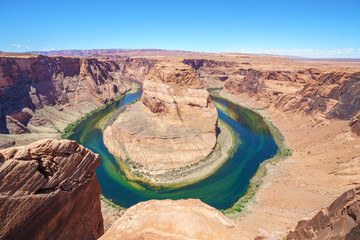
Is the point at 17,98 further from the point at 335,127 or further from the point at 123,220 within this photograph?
the point at 335,127

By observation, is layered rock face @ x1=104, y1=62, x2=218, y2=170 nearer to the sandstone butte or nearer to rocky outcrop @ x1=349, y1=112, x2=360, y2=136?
the sandstone butte

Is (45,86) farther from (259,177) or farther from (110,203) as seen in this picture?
(259,177)

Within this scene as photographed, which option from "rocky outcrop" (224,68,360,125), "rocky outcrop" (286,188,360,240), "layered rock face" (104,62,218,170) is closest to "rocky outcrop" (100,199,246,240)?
"rocky outcrop" (286,188,360,240)

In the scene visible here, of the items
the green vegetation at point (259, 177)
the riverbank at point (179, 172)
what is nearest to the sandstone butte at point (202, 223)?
the green vegetation at point (259, 177)

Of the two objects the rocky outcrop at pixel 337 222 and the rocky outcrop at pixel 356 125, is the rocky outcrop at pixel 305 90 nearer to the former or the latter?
the rocky outcrop at pixel 356 125

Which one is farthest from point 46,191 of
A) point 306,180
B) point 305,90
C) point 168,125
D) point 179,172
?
point 305,90
